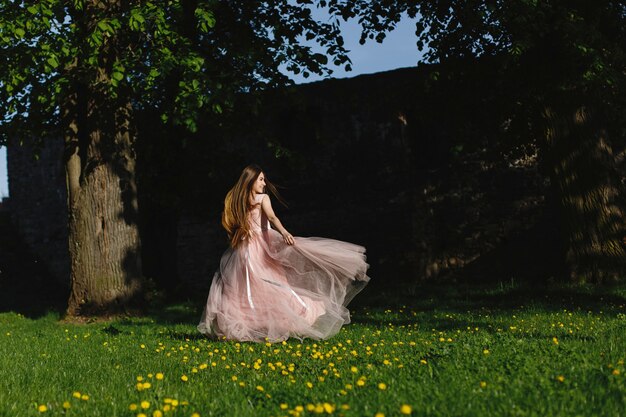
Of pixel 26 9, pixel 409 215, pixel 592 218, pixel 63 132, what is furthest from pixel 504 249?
pixel 26 9

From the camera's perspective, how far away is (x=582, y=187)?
44.4ft

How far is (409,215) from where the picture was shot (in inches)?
808

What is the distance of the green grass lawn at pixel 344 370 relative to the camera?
443 cm

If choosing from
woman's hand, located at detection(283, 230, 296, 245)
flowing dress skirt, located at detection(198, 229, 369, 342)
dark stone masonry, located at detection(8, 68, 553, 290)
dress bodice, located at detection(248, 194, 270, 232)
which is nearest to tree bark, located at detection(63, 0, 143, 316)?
dark stone masonry, located at detection(8, 68, 553, 290)

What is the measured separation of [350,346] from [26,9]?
7914 mm

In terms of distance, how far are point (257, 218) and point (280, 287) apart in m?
0.97

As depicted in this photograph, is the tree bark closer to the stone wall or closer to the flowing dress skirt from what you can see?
the flowing dress skirt

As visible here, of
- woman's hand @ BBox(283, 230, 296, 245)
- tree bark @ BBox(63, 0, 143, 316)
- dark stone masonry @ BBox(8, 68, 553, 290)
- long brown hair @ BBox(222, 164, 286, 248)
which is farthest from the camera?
dark stone masonry @ BBox(8, 68, 553, 290)

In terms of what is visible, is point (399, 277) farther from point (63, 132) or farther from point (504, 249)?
point (63, 132)

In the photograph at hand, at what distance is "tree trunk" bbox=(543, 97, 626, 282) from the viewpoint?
43.9ft

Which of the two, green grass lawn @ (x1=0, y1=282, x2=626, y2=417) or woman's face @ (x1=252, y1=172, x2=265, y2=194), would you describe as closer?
green grass lawn @ (x1=0, y1=282, x2=626, y2=417)

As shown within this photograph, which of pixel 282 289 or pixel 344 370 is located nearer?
pixel 344 370

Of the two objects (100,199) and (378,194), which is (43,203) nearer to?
(378,194)

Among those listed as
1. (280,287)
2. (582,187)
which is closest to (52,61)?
(280,287)
